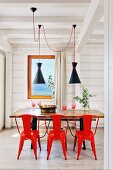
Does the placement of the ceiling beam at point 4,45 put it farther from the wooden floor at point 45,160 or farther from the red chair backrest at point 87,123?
the red chair backrest at point 87,123

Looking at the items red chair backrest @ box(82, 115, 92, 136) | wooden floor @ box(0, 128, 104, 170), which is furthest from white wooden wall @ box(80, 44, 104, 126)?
red chair backrest @ box(82, 115, 92, 136)

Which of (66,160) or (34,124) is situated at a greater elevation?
(34,124)

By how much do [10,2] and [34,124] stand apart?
2.50 m

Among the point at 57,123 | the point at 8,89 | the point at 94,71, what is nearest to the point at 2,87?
the point at 8,89

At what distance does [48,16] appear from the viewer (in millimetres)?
4402

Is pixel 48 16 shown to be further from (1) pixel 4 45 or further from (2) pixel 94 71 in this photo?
(2) pixel 94 71

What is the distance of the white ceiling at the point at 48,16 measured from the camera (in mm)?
3471

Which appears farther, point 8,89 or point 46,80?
point 46,80

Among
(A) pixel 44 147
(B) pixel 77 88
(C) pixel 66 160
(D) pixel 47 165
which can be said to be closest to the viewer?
(D) pixel 47 165

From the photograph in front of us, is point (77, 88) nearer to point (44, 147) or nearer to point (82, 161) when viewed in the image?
point (44, 147)

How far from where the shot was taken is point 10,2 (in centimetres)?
333

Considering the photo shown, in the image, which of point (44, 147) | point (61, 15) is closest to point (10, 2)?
point (61, 15)

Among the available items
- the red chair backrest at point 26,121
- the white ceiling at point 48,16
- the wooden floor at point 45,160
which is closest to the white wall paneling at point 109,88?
the white ceiling at point 48,16

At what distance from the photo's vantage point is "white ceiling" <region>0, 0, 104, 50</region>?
347 centimetres
